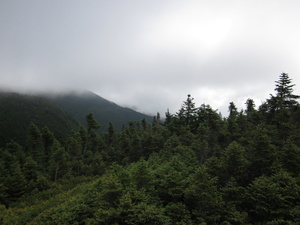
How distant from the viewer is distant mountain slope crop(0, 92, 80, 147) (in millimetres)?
89275

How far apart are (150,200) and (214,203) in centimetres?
455

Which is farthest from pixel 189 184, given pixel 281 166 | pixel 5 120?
pixel 5 120

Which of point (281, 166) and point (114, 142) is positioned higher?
point (281, 166)

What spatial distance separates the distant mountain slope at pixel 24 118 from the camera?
89275 millimetres

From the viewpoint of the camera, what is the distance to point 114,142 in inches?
2228

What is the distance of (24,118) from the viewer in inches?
4286

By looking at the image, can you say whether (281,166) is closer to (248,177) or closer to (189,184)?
(248,177)

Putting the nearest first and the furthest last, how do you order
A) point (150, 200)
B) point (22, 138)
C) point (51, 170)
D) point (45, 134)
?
point (150, 200), point (51, 170), point (45, 134), point (22, 138)

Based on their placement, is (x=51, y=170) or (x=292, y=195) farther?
(x=51, y=170)

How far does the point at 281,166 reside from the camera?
13.5 metres

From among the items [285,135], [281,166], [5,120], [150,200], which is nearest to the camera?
[150,200]

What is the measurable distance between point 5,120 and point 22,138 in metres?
20.6

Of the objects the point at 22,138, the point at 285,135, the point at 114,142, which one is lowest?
the point at 22,138

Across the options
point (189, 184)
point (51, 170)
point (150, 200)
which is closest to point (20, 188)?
point (51, 170)
